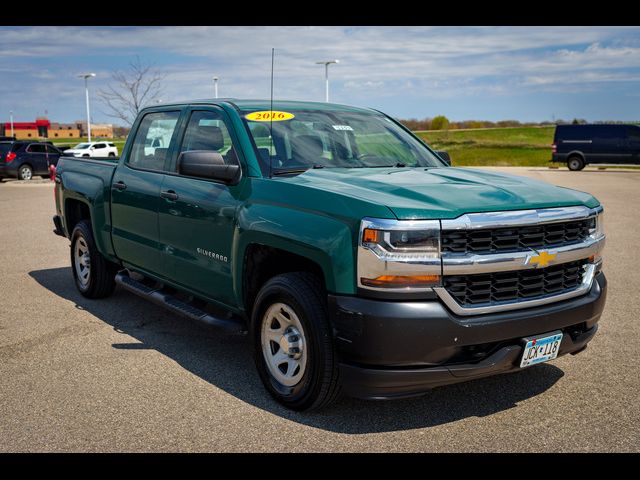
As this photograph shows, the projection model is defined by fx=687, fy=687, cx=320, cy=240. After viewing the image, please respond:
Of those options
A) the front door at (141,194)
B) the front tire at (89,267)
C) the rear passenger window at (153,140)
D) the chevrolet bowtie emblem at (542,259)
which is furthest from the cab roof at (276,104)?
the chevrolet bowtie emblem at (542,259)

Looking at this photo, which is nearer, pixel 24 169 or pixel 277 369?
pixel 277 369

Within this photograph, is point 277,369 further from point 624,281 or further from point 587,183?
point 587,183

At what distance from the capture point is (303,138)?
16.4 feet

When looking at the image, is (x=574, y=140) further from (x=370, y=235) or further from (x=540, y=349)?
(x=370, y=235)

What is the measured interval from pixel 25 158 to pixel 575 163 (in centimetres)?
2590

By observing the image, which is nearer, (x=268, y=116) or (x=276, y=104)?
(x=268, y=116)

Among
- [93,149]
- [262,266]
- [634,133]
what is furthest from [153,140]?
[93,149]

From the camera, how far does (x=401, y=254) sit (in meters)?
3.55

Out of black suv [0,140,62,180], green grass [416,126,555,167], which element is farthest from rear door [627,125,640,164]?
black suv [0,140,62,180]

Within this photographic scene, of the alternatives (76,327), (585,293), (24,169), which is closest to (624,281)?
(585,293)

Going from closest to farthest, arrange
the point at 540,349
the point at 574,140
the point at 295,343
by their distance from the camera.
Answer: the point at 540,349 → the point at 295,343 → the point at 574,140

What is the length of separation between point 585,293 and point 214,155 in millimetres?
2508

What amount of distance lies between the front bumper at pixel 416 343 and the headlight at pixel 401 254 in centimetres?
11

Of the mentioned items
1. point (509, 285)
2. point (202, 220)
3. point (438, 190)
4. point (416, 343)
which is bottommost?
point (416, 343)
